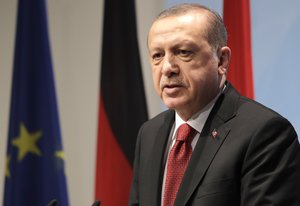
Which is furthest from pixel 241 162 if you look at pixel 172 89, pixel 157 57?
pixel 157 57

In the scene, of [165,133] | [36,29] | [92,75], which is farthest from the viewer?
[92,75]

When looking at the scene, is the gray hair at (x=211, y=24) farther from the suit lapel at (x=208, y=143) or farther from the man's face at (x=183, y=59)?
the suit lapel at (x=208, y=143)

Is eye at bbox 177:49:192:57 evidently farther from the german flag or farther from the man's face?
the german flag

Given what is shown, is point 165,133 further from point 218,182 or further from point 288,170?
point 288,170

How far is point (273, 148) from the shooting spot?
1195mm

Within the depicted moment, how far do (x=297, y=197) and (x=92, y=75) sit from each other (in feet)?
7.77

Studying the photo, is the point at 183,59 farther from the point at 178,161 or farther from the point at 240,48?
the point at 240,48

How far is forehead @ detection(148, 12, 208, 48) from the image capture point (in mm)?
1318

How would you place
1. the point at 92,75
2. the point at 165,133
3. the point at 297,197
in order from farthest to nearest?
the point at 92,75 < the point at 165,133 < the point at 297,197

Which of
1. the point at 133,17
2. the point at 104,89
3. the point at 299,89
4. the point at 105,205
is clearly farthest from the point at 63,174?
the point at 299,89

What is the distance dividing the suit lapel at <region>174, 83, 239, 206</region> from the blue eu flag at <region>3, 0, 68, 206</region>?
6.09 ft

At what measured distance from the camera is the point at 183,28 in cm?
132

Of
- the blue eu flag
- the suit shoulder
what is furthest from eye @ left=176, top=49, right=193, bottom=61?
the blue eu flag

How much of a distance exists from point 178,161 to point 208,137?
0.40 ft
